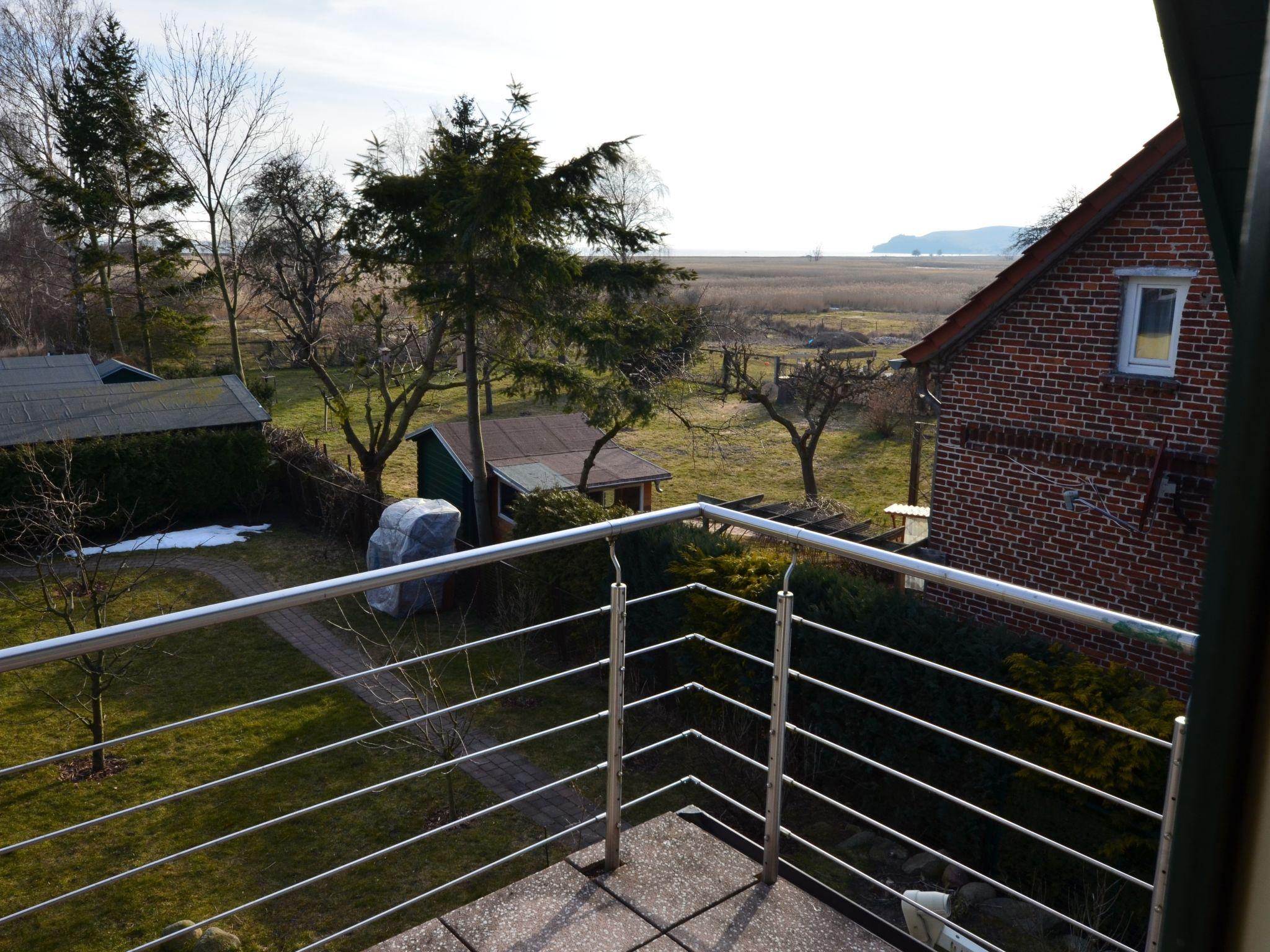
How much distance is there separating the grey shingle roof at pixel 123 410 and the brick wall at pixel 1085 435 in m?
14.0

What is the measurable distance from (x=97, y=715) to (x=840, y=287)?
320 ft

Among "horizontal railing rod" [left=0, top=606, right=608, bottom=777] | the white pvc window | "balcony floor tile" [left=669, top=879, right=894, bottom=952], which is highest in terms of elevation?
the white pvc window

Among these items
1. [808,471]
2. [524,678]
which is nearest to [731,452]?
[808,471]

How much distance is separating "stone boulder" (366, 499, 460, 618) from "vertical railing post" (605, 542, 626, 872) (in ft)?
36.1

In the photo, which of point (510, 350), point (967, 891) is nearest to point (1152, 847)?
point (967, 891)

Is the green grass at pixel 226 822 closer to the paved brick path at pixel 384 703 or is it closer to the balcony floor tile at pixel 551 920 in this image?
the paved brick path at pixel 384 703

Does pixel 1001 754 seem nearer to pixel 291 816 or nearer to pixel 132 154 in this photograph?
pixel 291 816

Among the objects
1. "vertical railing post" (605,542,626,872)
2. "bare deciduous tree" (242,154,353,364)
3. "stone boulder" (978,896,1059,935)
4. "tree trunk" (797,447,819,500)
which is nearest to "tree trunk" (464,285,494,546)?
"bare deciduous tree" (242,154,353,364)

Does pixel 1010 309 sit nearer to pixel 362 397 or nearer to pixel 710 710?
pixel 710 710

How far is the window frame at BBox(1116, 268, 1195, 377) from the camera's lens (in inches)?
340

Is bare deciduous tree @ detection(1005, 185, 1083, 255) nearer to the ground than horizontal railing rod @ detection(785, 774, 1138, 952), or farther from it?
farther from it

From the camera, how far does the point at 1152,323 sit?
29.4ft

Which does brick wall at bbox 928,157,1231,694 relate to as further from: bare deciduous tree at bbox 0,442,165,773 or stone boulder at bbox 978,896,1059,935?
bare deciduous tree at bbox 0,442,165,773

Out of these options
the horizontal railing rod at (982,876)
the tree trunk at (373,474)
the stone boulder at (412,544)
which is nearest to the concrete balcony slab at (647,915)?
the horizontal railing rod at (982,876)
